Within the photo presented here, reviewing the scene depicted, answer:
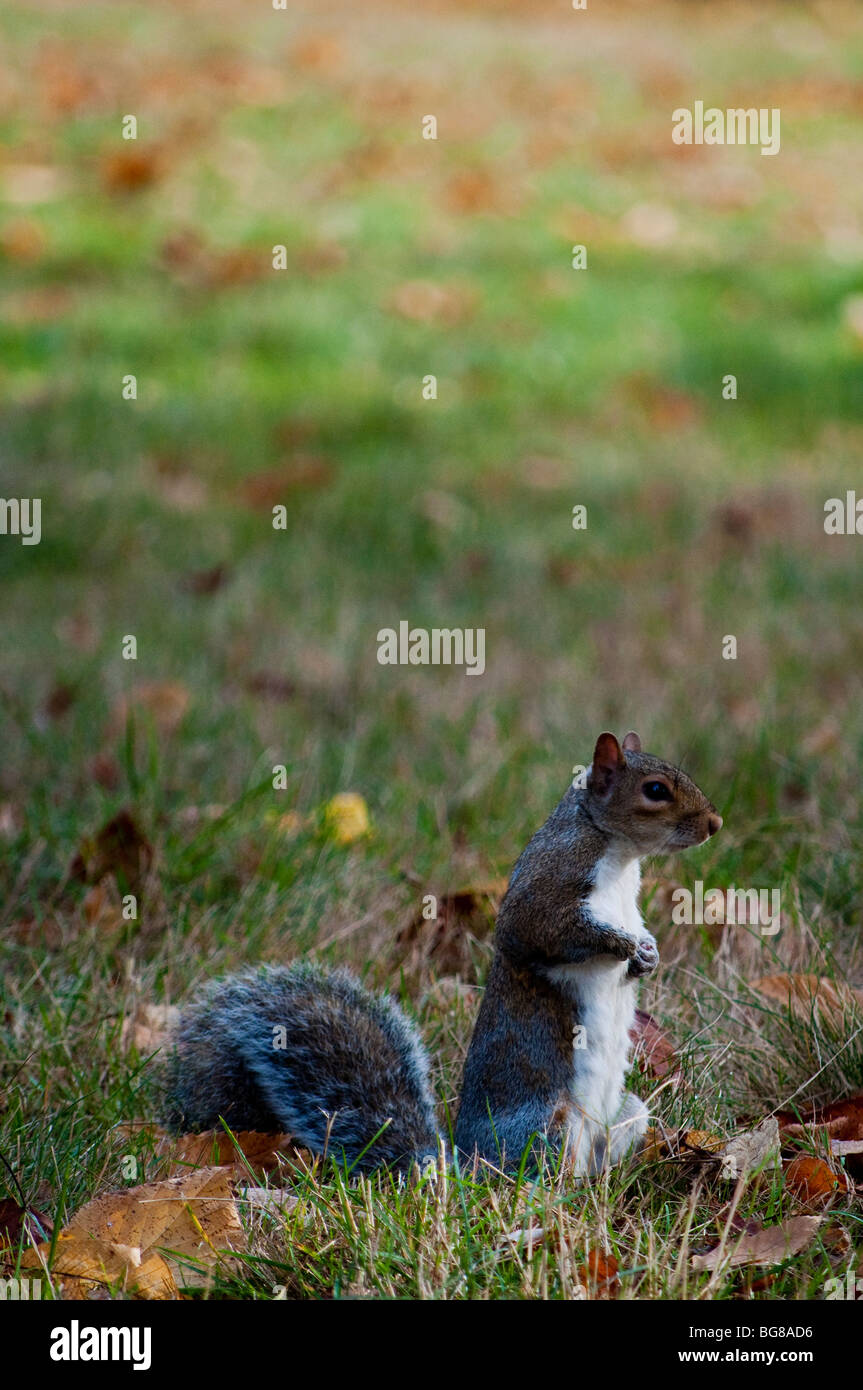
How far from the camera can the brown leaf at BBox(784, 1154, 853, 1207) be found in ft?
6.54

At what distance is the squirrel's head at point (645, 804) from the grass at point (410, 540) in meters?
0.40

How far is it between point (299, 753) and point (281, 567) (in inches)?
66.3

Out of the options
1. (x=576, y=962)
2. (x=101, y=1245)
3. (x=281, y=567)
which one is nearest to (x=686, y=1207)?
→ (x=576, y=962)

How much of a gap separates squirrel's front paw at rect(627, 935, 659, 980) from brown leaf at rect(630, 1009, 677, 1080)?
7.9 inches

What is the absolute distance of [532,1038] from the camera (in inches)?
83.0

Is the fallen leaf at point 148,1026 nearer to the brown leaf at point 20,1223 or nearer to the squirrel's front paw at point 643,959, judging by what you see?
the brown leaf at point 20,1223

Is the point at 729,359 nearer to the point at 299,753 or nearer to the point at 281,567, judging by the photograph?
the point at 281,567

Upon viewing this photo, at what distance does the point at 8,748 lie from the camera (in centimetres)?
374

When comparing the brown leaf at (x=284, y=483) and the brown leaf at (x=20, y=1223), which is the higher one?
the brown leaf at (x=284, y=483)

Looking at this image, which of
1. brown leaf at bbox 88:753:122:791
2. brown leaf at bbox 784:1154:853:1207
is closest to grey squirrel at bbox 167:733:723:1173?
brown leaf at bbox 784:1154:853:1207

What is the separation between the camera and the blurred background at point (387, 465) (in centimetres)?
323
